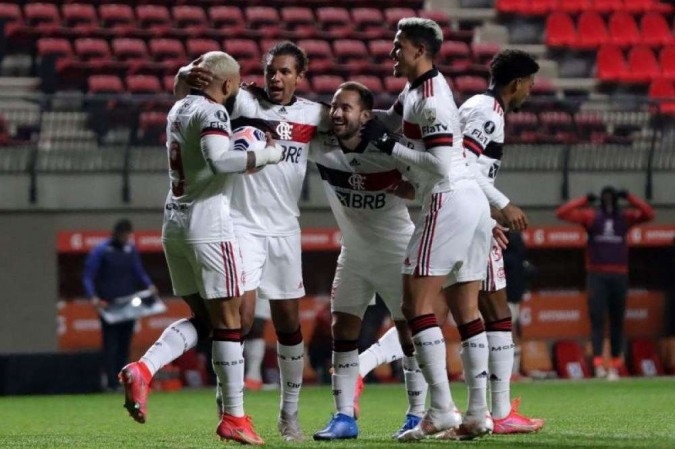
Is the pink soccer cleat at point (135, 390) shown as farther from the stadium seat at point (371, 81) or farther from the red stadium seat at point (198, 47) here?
the red stadium seat at point (198, 47)

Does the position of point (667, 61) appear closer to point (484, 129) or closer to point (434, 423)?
point (484, 129)

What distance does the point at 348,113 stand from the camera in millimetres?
7977

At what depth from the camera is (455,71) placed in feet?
68.6

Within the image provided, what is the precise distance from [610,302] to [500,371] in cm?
828

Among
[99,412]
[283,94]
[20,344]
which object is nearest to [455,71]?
[20,344]

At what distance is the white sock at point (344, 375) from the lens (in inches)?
327

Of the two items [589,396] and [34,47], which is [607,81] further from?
[589,396]

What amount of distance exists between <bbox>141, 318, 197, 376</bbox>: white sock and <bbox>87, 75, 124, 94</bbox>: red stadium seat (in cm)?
1148

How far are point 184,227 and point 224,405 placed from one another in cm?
94

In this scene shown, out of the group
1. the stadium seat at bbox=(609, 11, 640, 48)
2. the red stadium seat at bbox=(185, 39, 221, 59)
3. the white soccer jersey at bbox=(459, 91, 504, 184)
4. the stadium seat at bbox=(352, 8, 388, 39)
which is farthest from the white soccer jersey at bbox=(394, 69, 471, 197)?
the stadium seat at bbox=(609, 11, 640, 48)

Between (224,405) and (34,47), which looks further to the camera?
(34,47)

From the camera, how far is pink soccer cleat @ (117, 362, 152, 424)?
750 centimetres

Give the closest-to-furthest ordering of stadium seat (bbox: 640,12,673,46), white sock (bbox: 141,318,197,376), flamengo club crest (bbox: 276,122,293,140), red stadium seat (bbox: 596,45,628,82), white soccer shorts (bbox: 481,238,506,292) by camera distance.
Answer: white sock (bbox: 141,318,197,376) < flamengo club crest (bbox: 276,122,293,140) < white soccer shorts (bbox: 481,238,506,292) < red stadium seat (bbox: 596,45,628,82) < stadium seat (bbox: 640,12,673,46)

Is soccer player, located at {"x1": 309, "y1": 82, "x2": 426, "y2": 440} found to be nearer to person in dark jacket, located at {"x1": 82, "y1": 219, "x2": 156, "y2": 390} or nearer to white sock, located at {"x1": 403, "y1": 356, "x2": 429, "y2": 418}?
white sock, located at {"x1": 403, "y1": 356, "x2": 429, "y2": 418}
